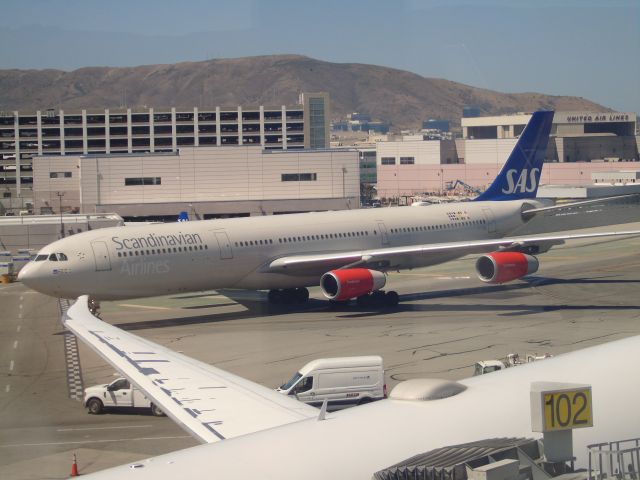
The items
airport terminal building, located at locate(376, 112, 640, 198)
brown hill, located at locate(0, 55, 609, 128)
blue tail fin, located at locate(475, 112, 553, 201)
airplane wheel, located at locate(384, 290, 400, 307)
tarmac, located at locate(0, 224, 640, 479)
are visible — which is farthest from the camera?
brown hill, located at locate(0, 55, 609, 128)

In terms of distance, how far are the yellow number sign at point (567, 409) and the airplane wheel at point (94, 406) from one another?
43.5 ft

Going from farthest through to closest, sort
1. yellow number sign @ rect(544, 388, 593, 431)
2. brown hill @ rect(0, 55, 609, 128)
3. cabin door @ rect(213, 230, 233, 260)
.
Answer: brown hill @ rect(0, 55, 609, 128) → cabin door @ rect(213, 230, 233, 260) → yellow number sign @ rect(544, 388, 593, 431)

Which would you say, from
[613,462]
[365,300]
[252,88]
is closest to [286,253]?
[365,300]

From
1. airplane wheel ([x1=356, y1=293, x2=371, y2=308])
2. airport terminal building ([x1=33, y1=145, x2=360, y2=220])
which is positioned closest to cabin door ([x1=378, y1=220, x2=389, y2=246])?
airplane wheel ([x1=356, y1=293, x2=371, y2=308])

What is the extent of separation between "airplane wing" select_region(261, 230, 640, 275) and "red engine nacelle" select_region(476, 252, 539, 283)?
2.02ft

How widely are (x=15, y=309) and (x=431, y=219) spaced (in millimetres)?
16373

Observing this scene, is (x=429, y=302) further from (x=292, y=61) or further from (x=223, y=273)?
(x=292, y=61)

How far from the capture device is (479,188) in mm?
75312

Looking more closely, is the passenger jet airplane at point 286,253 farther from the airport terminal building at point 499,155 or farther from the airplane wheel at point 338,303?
the airport terminal building at point 499,155

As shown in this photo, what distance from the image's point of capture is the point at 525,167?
42344mm

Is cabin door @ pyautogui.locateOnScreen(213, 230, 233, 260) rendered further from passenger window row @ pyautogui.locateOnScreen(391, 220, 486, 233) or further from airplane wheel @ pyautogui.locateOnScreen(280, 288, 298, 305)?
passenger window row @ pyautogui.locateOnScreen(391, 220, 486, 233)

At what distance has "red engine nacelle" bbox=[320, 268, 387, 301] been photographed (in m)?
31.8

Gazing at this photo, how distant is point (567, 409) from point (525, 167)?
35.1 meters

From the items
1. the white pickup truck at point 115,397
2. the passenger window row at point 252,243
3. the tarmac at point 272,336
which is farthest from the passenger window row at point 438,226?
the white pickup truck at point 115,397
